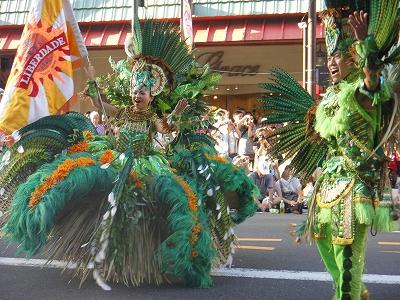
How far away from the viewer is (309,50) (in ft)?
47.2

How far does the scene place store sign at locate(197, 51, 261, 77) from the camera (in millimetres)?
18453

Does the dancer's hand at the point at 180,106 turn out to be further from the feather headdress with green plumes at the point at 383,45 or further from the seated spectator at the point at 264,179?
the seated spectator at the point at 264,179

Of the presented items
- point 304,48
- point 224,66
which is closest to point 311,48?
point 304,48

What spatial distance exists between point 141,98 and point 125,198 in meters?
1.32

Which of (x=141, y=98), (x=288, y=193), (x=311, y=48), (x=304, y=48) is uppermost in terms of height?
(x=304, y=48)

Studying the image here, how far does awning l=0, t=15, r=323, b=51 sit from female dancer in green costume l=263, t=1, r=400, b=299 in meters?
13.3

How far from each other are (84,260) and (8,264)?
1.24 meters

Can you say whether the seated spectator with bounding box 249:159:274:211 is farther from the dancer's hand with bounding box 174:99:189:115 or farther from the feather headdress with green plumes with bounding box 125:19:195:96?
the dancer's hand with bounding box 174:99:189:115

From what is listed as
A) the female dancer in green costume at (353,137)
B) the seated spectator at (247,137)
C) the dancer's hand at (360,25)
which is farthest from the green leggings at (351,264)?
the seated spectator at (247,137)

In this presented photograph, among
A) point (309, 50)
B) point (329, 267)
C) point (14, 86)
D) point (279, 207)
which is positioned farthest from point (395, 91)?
point (309, 50)

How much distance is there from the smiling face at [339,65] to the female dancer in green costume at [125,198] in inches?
59.8

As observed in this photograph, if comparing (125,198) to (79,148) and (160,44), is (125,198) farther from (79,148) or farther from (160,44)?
(160,44)

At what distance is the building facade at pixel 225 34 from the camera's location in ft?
58.0

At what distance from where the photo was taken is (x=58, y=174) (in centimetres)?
495
